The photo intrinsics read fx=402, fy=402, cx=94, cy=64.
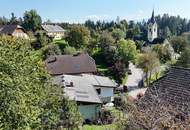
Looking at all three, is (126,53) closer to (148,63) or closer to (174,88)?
(148,63)

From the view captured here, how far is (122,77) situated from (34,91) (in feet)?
119

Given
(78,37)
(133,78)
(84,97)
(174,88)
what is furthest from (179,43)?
(174,88)

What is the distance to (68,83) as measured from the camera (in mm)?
37344

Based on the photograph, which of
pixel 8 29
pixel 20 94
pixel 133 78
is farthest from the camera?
pixel 8 29

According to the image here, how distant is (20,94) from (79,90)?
1987 cm

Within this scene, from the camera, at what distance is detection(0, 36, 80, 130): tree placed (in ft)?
53.8

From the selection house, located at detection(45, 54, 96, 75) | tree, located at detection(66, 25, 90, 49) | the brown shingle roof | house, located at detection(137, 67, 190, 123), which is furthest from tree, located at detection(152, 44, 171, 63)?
house, located at detection(137, 67, 190, 123)

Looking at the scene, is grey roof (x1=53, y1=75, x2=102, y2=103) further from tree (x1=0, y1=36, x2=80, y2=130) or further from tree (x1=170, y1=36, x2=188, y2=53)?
tree (x1=170, y1=36, x2=188, y2=53)

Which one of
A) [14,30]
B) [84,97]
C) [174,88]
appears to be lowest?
[84,97]

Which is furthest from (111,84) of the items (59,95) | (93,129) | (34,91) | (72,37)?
(72,37)

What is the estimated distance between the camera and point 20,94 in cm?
1677

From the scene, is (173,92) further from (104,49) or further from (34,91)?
(104,49)

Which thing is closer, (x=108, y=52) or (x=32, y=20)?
(x=108, y=52)

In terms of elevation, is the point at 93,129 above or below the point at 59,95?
below
